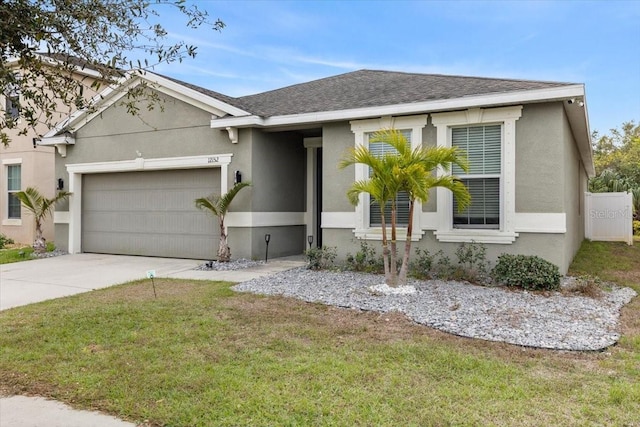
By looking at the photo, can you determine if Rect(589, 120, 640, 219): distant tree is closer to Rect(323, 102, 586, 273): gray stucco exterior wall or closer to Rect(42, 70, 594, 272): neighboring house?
Rect(42, 70, 594, 272): neighboring house

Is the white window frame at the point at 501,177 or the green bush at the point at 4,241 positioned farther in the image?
the green bush at the point at 4,241

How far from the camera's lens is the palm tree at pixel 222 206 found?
32.8 feet

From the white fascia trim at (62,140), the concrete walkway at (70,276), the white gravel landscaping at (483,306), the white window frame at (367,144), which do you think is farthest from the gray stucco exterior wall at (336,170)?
the white fascia trim at (62,140)

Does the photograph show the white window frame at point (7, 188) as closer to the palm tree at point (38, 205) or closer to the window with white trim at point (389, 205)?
the palm tree at point (38, 205)

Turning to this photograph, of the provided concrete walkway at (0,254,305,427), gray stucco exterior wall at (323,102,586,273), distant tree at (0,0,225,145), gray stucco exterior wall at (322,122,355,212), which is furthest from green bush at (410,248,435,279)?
distant tree at (0,0,225,145)

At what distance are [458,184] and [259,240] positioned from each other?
5.21m

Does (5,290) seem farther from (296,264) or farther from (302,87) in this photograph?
(302,87)

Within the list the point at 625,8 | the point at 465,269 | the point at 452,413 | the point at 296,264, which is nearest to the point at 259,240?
the point at 296,264

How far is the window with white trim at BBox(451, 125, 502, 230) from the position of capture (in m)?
8.32

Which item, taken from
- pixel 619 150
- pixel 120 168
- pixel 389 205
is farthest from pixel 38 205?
pixel 619 150

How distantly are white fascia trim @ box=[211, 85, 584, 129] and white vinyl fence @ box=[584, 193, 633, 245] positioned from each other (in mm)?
9673

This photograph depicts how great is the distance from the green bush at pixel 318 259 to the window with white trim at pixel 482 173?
2744 mm

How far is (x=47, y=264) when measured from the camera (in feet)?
35.4

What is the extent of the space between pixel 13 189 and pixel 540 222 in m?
16.5
